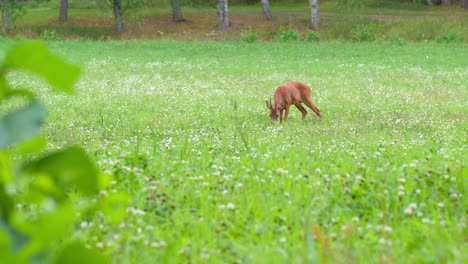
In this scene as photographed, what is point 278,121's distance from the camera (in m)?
15.2

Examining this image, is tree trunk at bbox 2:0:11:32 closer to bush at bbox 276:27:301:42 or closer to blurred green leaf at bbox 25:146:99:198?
bush at bbox 276:27:301:42

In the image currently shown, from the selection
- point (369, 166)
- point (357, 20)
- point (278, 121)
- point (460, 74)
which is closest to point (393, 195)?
point (369, 166)

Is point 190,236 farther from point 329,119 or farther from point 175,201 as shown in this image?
point 329,119

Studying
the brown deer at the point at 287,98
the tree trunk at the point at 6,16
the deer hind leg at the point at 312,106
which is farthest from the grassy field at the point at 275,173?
the tree trunk at the point at 6,16

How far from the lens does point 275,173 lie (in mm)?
6902

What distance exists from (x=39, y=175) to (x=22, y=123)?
155 mm

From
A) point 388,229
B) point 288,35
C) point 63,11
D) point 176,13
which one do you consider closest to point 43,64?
point 388,229

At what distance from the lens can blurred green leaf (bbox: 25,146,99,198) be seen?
2.13 meters

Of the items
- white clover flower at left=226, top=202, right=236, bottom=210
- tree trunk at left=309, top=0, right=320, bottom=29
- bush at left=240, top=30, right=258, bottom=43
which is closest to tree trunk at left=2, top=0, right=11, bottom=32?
bush at left=240, top=30, right=258, bottom=43

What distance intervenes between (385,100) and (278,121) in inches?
189

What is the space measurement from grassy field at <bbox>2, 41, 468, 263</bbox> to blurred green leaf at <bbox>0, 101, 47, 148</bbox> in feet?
3.42

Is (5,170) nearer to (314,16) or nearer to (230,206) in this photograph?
(230,206)

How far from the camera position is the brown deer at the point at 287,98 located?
1538cm

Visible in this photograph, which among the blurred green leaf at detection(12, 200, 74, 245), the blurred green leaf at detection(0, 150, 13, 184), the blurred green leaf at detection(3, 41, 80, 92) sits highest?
the blurred green leaf at detection(3, 41, 80, 92)
